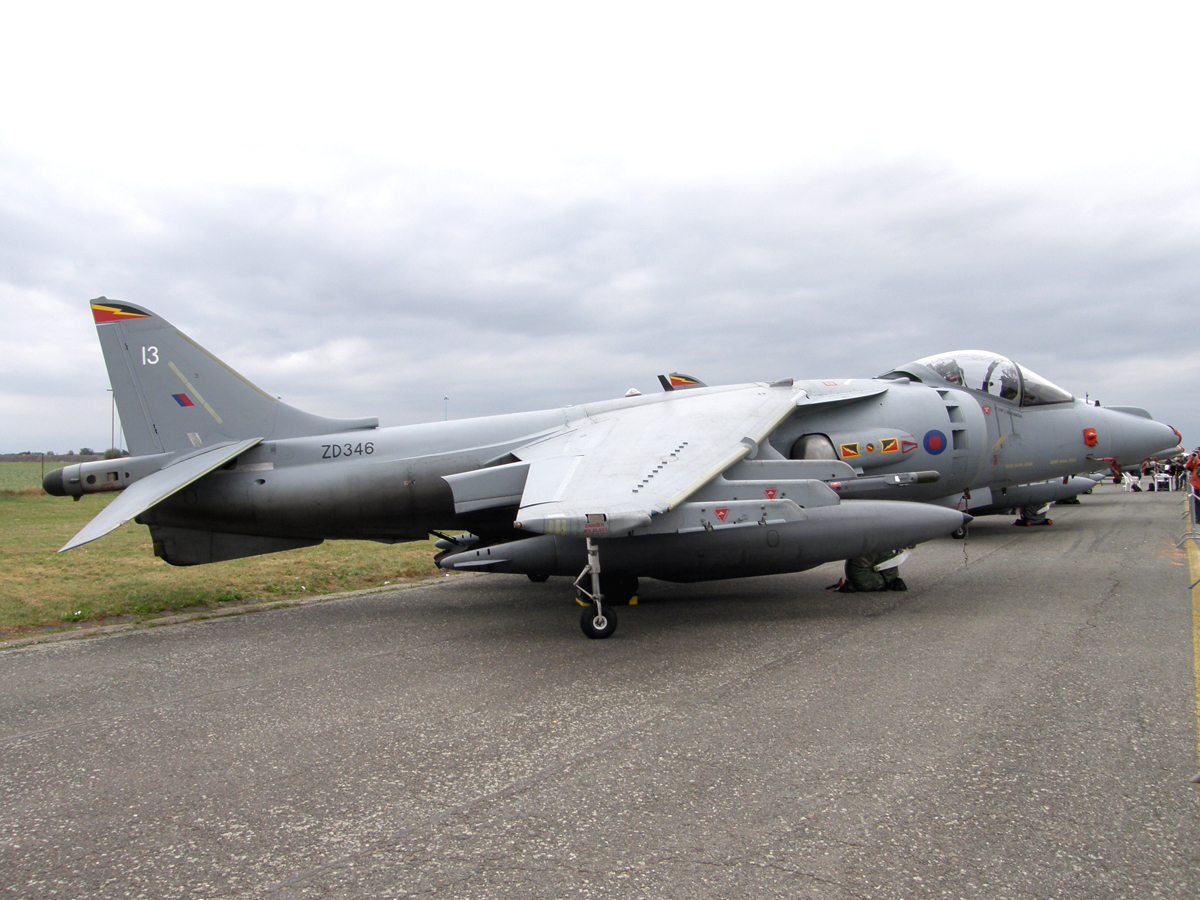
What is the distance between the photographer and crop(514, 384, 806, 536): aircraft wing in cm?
593

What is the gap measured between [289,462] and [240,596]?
249 cm

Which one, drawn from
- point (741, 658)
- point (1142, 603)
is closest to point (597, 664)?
point (741, 658)

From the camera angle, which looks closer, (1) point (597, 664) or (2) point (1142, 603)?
(1) point (597, 664)

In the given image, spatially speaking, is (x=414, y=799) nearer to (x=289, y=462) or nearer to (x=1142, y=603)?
(x=289, y=462)

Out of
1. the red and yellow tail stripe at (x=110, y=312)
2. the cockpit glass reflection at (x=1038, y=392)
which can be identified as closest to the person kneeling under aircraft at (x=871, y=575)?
the cockpit glass reflection at (x=1038, y=392)

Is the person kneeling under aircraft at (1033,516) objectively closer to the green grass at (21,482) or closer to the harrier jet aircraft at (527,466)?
the harrier jet aircraft at (527,466)

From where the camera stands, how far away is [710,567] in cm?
757

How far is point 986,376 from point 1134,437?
295cm

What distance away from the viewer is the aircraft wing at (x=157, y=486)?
24.1ft

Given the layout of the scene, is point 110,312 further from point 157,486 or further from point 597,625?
point 597,625

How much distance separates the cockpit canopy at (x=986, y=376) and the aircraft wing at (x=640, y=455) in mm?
2559

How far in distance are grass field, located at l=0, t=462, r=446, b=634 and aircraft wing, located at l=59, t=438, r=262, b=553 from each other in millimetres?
1348

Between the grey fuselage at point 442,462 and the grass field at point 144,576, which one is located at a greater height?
the grey fuselage at point 442,462

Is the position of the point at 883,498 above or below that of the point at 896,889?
above
